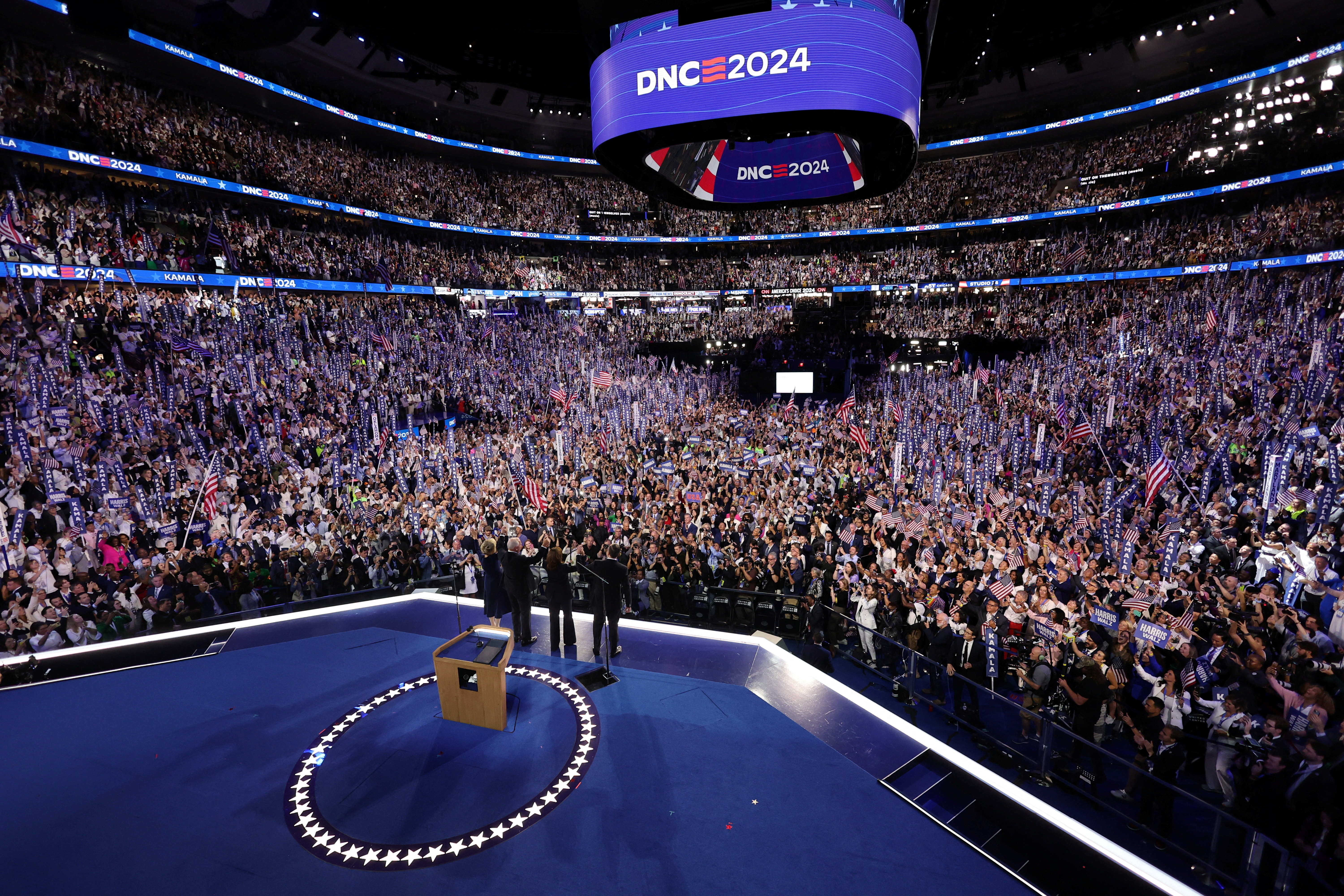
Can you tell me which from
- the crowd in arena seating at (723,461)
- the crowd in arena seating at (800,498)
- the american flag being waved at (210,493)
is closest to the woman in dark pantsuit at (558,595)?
the crowd in arena seating at (723,461)

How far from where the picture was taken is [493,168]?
4153cm

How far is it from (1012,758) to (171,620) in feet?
40.1

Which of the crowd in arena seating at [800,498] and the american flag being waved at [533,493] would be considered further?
the american flag being waved at [533,493]

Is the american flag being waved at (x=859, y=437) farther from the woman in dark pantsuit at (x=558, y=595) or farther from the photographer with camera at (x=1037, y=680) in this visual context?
the woman in dark pantsuit at (x=558, y=595)

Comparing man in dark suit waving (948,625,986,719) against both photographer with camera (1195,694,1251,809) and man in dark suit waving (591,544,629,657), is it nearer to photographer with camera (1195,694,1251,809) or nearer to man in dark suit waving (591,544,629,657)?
photographer with camera (1195,694,1251,809)

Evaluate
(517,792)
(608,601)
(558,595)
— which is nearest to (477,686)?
(517,792)

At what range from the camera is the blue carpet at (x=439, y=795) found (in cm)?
492

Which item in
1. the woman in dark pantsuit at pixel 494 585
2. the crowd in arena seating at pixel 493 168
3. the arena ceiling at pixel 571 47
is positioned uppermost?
the arena ceiling at pixel 571 47

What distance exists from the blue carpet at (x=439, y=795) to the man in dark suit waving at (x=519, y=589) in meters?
1.06

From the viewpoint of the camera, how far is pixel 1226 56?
29.5m

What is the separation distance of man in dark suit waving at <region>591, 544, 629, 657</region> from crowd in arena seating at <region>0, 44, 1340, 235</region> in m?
24.2

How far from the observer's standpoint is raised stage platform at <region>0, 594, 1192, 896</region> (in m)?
4.94

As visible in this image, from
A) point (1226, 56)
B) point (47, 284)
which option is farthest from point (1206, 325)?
point (47, 284)

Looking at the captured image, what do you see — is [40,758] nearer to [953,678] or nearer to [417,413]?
[953,678]
